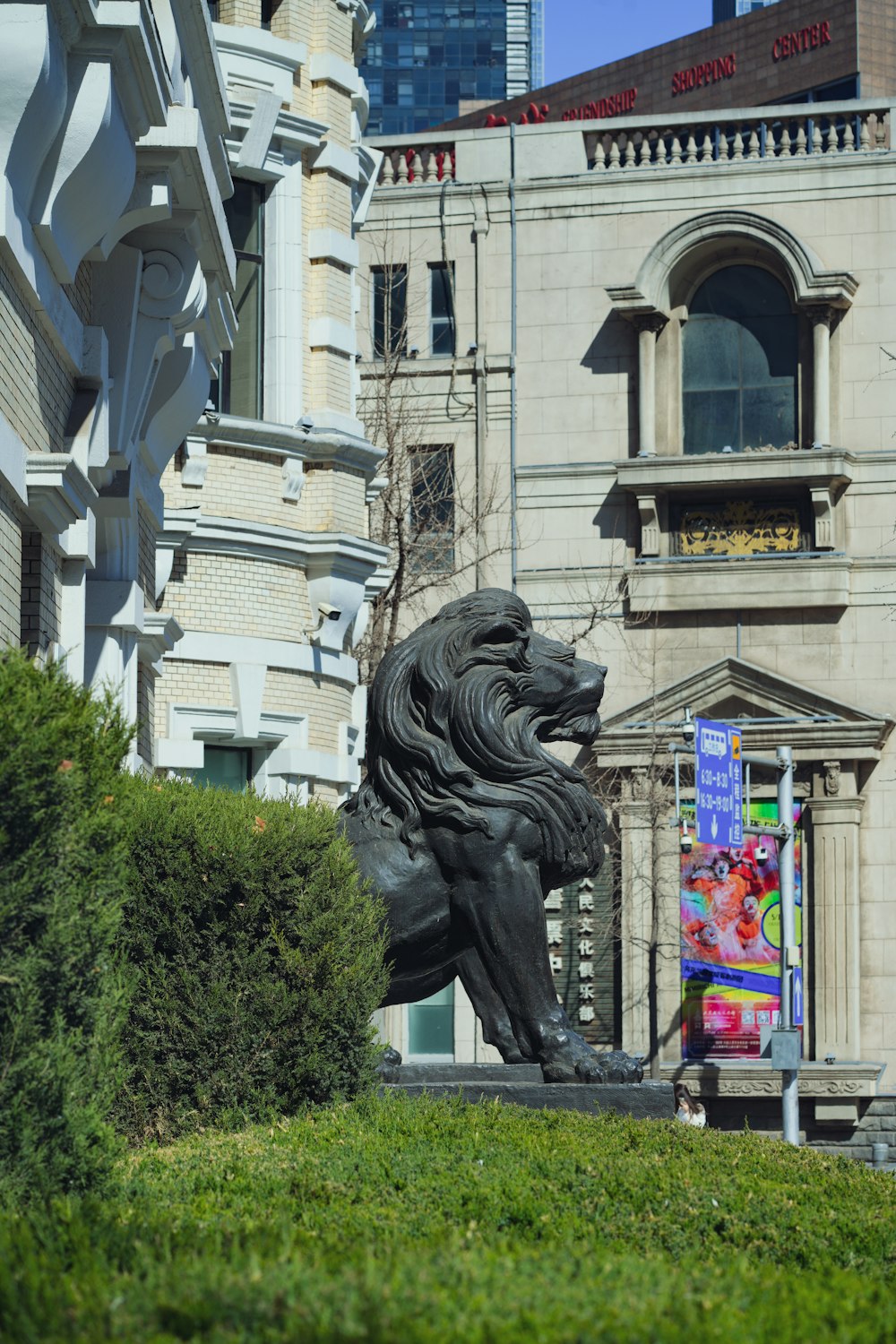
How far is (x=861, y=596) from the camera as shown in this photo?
33906 mm

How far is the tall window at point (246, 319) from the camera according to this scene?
24.0 metres

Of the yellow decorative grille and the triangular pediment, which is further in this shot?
the yellow decorative grille

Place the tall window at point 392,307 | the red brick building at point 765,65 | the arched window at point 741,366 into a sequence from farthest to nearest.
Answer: the red brick building at point 765,65 < the tall window at point 392,307 < the arched window at point 741,366

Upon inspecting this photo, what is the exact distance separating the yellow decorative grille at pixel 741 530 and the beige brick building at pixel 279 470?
1050 cm

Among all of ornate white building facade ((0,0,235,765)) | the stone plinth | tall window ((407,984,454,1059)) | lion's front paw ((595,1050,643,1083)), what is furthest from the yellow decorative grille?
the stone plinth

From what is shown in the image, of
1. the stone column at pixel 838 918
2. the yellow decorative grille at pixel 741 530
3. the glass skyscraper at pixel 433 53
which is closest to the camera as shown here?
the stone column at pixel 838 918

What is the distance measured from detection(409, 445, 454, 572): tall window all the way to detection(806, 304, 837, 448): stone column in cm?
565

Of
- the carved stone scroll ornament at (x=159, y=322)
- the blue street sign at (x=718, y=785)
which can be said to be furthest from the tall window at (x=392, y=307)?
the carved stone scroll ornament at (x=159, y=322)

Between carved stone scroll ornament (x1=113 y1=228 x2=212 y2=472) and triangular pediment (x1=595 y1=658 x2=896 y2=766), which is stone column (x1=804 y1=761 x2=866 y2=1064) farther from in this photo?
carved stone scroll ornament (x1=113 y1=228 x2=212 y2=472)

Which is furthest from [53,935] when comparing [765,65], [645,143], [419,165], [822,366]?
[765,65]

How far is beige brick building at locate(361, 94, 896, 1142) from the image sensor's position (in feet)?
109

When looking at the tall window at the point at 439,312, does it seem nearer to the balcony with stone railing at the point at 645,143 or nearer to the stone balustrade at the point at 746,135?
the balcony with stone railing at the point at 645,143

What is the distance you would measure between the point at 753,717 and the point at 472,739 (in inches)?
892

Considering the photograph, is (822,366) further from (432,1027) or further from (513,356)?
(432,1027)
